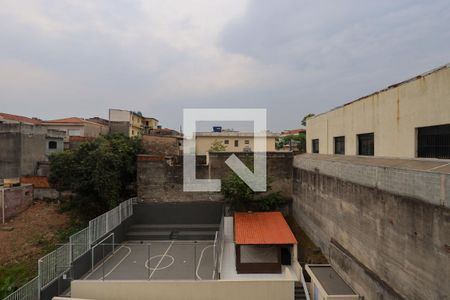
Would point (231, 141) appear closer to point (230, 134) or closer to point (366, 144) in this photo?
point (230, 134)

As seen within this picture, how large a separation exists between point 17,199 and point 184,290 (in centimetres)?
1357

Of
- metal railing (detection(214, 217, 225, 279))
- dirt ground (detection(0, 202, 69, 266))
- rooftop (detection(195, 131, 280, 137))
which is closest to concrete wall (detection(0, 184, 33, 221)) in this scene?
dirt ground (detection(0, 202, 69, 266))

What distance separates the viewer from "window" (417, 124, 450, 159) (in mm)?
6609

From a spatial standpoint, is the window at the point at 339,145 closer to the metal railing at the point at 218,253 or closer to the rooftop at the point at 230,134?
the metal railing at the point at 218,253

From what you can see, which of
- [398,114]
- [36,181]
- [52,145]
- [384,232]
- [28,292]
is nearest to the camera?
[384,232]

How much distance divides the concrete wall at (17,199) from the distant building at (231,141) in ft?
43.7

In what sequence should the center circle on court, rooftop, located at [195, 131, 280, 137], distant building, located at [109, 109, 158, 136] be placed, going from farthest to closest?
1. distant building, located at [109, 109, 158, 136]
2. rooftop, located at [195, 131, 280, 137]
3. the center circle on court

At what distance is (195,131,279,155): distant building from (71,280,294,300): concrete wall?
17.2 meters

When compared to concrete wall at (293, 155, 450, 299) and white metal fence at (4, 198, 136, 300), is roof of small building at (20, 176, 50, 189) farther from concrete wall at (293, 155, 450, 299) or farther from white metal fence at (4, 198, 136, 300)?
concrete wall at (293, 155, 450, 299)

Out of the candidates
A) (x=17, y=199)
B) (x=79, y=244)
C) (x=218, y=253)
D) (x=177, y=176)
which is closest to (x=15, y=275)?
(x=79, y=244)

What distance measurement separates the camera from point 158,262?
1207 centimetres

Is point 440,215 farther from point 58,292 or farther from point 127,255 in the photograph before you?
point 127,255

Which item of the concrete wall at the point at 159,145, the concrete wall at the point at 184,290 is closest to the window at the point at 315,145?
the concrete wall at the point at 184,290

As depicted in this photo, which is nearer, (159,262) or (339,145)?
(159,262)
